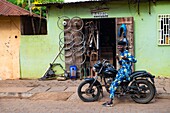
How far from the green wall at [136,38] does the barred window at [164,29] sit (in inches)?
6.4

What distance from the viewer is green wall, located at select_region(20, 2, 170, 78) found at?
38.7ft

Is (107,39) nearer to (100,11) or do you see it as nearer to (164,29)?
(100,11)

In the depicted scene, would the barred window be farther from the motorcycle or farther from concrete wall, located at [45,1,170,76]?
the motorcycle

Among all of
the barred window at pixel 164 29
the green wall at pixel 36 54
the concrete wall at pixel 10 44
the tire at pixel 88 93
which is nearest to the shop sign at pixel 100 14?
the green wall at pixel 36 54

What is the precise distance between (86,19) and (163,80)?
13.4ft

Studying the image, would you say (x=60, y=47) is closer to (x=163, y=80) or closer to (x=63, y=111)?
(x=163, y=80)

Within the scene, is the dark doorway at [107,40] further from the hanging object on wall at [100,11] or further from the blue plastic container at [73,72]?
the blue plastic container at [73,72]

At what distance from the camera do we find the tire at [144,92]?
8.20 metres

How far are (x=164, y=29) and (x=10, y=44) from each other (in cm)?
663

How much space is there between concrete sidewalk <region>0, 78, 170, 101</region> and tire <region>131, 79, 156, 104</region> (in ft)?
2.92

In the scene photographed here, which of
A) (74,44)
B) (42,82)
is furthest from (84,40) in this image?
(42,82)

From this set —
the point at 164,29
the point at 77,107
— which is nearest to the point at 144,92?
the point at 77,107

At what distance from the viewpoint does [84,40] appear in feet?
40.6

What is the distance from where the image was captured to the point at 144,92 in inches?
325
